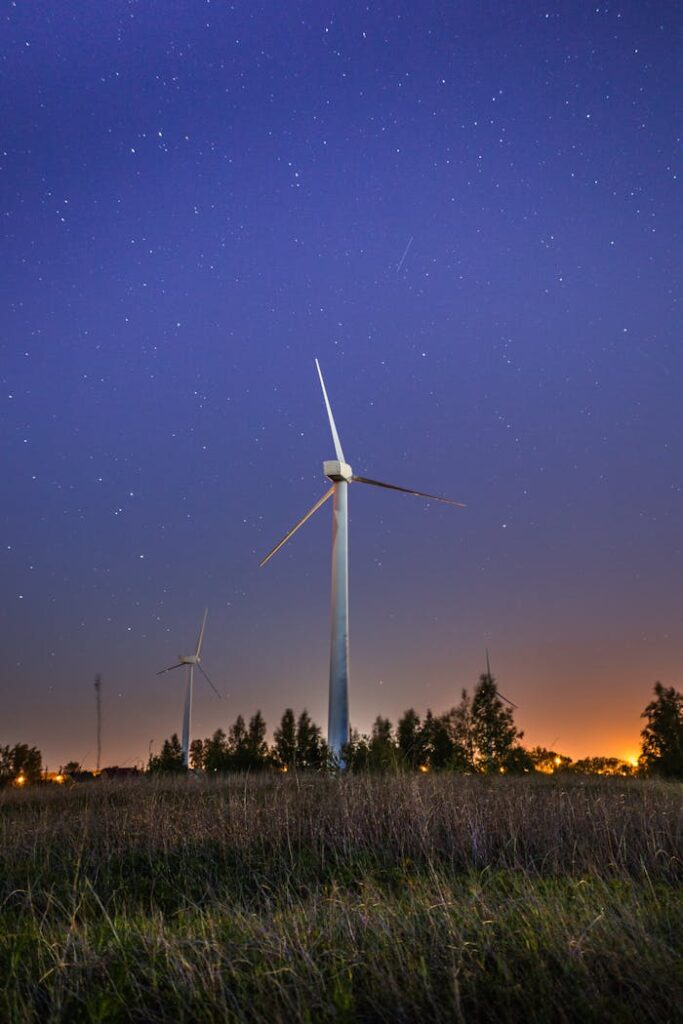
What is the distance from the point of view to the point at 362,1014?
396 centimetres

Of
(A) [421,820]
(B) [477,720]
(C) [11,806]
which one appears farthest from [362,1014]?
(B) [477,720]

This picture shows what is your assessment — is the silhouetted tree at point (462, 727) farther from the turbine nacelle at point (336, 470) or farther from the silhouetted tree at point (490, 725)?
the turbine nacelle at point (336, 470)

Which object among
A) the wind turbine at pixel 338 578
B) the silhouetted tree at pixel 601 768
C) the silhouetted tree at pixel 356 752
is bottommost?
the silhouetted tree at pixel 601 768

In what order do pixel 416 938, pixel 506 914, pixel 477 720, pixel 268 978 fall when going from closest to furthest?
pixel 268 978 → pixel 416 938 → pixel 506 914 → pixel 477 720

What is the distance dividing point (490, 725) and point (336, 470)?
21.8m

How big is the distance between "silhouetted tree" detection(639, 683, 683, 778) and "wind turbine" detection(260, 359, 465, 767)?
26.5 metres

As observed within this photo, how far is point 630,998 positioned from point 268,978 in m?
2.01

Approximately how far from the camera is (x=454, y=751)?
42.3m

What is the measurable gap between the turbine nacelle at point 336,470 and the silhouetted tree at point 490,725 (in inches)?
754

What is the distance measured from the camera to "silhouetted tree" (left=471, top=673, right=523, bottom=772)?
42844 millimetres

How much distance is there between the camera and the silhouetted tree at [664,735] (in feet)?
153

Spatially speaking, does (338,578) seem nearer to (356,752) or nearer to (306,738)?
(356,752)

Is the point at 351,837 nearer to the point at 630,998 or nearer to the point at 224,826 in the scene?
the point at 224,826

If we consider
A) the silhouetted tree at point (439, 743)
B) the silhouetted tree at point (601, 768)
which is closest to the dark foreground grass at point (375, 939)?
the silhouetted tree at point (601, 768)
